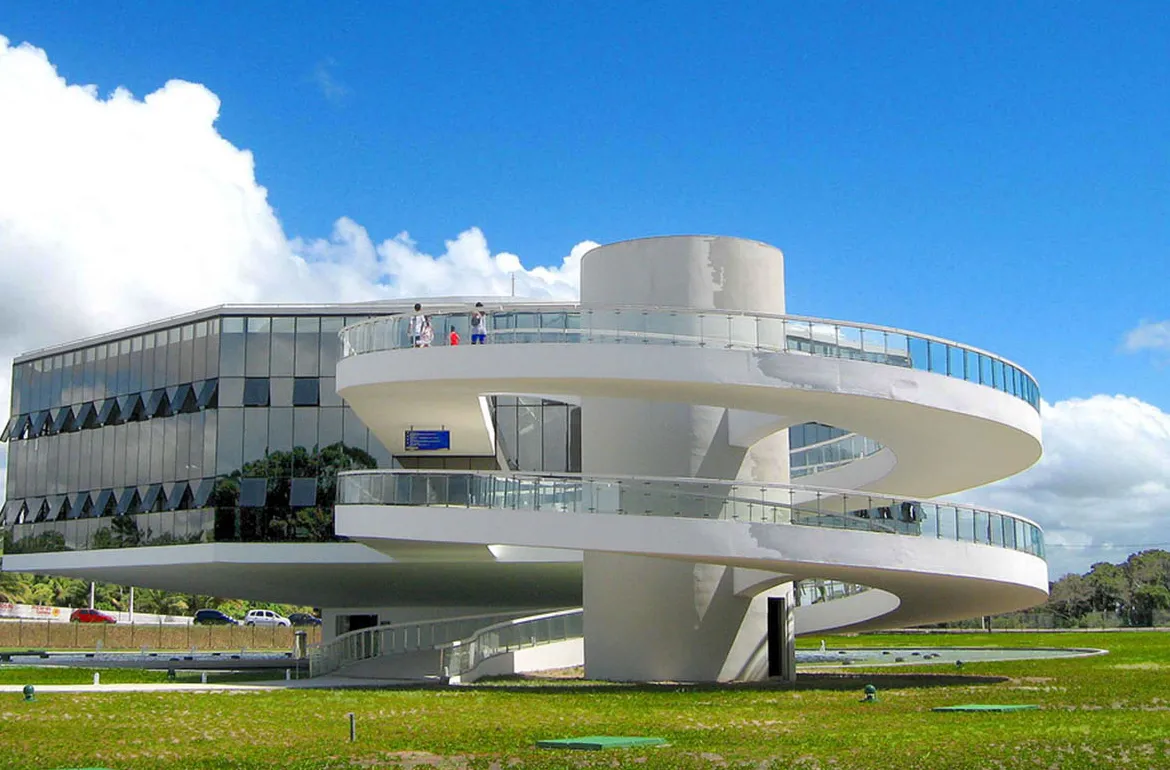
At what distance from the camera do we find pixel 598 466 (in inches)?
1223

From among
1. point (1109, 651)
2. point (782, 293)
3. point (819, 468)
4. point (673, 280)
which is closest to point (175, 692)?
point (673, 280)

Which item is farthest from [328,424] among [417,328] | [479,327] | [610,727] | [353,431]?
[610,727]

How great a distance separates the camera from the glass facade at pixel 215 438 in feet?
132

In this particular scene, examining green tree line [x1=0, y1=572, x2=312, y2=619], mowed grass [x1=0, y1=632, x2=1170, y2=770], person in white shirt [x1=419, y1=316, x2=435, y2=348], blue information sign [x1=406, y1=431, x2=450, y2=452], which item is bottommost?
mowed grass [x1=0, y1=632, x2=1170, y2=770]

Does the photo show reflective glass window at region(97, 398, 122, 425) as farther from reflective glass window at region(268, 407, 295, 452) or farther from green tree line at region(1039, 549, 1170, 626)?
green tree line at region(1039, 549, 1170, 626)

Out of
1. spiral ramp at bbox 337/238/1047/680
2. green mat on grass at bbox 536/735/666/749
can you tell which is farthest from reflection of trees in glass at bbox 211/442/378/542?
green mat on grass at bbox 536/735/666/749

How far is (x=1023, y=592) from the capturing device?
2934cm

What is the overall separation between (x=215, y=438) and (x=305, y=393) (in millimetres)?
2949

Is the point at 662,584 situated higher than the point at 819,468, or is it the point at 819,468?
the point at 819,468

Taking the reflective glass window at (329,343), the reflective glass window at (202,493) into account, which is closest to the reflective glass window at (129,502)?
the reflective glass window at (202,493)

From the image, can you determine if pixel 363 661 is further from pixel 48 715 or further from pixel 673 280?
pixel 48 715

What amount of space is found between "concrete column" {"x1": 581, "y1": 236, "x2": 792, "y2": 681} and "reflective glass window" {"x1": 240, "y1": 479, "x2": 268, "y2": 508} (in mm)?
12724

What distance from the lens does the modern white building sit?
26.3 m

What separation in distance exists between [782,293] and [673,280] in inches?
112
